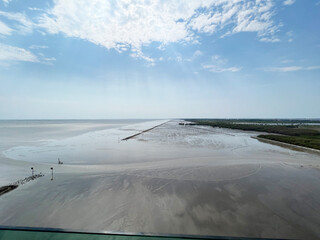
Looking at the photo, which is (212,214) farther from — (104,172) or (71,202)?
(104,172)

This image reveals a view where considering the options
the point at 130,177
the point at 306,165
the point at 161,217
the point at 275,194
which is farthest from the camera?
the point at 306,165

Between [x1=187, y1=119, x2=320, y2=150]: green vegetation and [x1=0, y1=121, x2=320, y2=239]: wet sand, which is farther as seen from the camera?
[x1=187, y1=119, x2=320, y2=150]: green vegetation

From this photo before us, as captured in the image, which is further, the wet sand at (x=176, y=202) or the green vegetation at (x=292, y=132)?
the green vegetation at (x=292, y=132)

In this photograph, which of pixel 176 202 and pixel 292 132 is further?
pixel 292 132

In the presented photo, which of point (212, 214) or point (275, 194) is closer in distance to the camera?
point (212, 214)

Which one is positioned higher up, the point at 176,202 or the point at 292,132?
the point at 292,132

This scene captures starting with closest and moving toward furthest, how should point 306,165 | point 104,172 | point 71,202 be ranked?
point 71,202
point 104,172
point 306,165

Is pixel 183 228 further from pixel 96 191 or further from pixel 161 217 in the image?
pixel 96 191

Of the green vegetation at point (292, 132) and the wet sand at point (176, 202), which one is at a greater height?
the green vegetation at point (292, 132)

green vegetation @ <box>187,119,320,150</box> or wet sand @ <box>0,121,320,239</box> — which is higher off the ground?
green vegetation @ <box>187,119,320,150</box>

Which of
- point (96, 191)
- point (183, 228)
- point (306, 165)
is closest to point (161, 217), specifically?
point (183, 228)
